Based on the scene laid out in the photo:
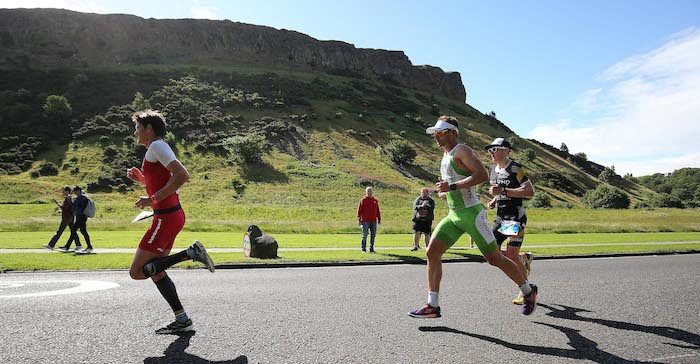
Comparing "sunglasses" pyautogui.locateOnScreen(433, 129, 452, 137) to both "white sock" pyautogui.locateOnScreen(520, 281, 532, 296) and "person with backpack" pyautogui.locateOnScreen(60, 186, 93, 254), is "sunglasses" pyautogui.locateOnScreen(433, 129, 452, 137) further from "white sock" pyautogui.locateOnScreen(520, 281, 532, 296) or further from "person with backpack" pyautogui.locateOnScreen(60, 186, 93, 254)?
"person with backpack" pyautogui.locateOnScreen(60, 186, 93, 254)

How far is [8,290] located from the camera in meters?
6.88

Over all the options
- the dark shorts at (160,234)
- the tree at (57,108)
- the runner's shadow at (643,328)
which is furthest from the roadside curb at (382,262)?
the tree at (57,108)

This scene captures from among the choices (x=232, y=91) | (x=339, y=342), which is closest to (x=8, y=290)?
(x=339, y=342)

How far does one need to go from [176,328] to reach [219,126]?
67631mm

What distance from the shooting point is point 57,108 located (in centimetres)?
6462

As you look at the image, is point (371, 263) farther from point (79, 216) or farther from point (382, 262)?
point (79, 216)

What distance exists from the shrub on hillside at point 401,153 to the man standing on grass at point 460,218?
62.9m

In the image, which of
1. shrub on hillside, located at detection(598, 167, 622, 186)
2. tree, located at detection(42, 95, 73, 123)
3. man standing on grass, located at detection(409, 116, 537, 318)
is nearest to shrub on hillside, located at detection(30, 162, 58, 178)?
tree, located at detection(42, 95, 73, 123)

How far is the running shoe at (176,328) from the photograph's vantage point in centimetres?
475

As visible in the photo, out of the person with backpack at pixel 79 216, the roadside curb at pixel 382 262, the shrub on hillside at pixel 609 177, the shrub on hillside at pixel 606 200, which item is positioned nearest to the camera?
the roadside curb at pixel 382 262

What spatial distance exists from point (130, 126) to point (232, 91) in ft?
81.7

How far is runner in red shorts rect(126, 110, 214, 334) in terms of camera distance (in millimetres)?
4715

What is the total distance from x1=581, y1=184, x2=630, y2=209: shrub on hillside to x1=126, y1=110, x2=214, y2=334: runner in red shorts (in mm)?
73423

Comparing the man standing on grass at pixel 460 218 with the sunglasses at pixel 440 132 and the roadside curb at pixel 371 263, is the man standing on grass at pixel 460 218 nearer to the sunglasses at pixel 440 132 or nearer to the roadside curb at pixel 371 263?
the sunglasses at pixel 440 132
